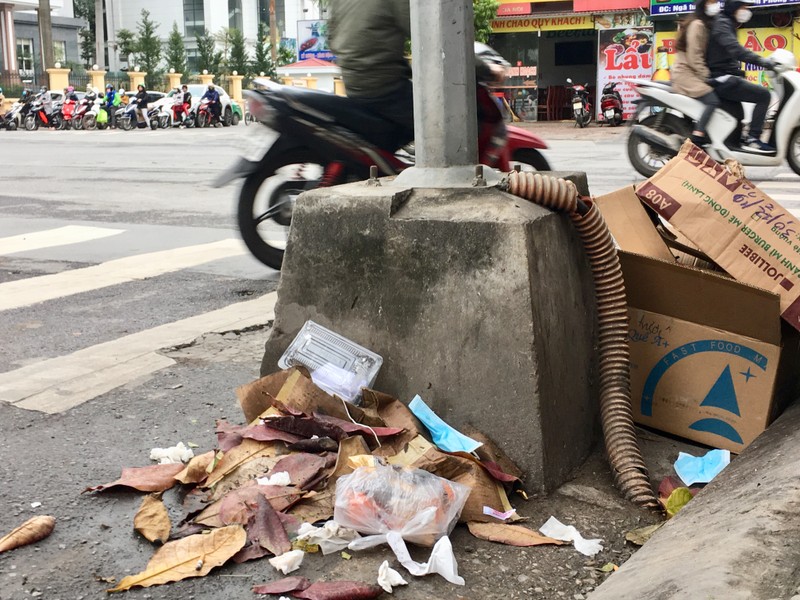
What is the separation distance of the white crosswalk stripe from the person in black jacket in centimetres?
493

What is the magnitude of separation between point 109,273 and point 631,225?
3.59 m

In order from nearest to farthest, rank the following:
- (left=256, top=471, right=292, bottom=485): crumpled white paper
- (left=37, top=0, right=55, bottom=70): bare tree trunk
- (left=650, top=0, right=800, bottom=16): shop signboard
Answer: (left=256, top=471, right=292, bottom=485): crumpled white paper, (left=650, top=0, right=800, bottom=16): shop signboard, (left=37, top=0, right=55, bottom=70): bare tree trunk

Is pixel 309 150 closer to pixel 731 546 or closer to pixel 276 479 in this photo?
pixel 276 479

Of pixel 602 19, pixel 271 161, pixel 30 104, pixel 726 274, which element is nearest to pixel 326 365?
pixel 726 274

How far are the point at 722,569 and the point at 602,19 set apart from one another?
2772cm

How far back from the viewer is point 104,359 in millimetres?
3994

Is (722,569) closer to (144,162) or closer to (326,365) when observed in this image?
(326,365)

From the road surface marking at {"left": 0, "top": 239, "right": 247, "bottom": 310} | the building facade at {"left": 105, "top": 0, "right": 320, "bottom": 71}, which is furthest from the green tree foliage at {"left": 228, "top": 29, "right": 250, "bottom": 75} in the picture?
the road surface marking at {"left": 0, "top": 239, "right": 247, "bottom": 310}

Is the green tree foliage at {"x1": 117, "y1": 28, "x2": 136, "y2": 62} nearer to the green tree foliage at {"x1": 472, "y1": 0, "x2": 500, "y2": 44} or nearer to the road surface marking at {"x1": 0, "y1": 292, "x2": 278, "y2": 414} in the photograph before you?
the green tree foliage at {"x1": 472, "y1": 0, "x2": 500, "y2": 44}

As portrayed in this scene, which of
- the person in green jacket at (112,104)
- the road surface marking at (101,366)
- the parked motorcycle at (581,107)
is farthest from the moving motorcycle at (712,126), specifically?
the person in green jacket at (112,104)

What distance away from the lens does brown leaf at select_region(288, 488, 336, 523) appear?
2.48 m

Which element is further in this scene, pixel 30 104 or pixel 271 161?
pixel 30 104

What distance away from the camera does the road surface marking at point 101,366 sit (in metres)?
3.50

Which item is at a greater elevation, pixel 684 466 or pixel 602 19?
pixel 602 19
